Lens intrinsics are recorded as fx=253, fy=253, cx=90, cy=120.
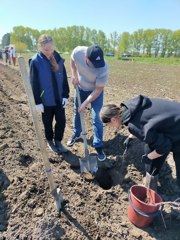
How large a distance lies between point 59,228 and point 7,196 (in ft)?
Answer: 3.14

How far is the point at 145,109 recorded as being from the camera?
9.82ft

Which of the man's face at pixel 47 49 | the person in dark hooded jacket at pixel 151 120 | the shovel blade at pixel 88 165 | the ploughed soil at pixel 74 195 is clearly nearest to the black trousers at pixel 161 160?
the person in dark hooded jacket at pixel 151 120

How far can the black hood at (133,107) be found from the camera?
9.75 feet

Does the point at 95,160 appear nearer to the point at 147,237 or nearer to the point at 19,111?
the point at 147,237

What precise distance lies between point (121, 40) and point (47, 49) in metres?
79.5

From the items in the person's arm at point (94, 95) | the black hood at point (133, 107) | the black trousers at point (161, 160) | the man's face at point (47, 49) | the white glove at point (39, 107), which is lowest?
the black trousers at point (161, 160)

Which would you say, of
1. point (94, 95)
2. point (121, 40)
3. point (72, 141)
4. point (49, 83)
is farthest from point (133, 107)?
point (121, 40)

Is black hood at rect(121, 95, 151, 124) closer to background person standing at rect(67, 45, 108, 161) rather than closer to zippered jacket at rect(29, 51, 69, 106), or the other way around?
background person standing at rect(67, 45, 108, 161)

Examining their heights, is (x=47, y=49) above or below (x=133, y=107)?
above

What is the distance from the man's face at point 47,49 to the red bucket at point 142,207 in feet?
8.06

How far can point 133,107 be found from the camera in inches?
117

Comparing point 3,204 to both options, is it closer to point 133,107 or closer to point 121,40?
point 133,107

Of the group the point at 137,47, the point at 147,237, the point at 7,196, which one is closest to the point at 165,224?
the point at 147,237

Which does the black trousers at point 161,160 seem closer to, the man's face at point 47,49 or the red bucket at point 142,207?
the red bucket at point 142,207
